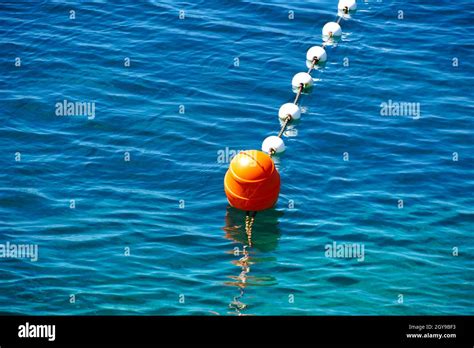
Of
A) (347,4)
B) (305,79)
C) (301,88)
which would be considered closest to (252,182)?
(301,88)

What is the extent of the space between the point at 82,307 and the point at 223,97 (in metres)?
9.63

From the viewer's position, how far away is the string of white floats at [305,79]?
21.4m

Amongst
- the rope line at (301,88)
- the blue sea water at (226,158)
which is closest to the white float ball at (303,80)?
the rope line at (301,88)

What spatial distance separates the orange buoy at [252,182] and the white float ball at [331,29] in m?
9.64

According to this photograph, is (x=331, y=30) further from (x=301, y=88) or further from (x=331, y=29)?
(x=301, y=88)

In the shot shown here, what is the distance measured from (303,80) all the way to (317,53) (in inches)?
65.3

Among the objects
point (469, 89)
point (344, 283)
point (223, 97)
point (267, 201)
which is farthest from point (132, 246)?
point (469, 89)

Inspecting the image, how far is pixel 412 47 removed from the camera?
89.3 ft

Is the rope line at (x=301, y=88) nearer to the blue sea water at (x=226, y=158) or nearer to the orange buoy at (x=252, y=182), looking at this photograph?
the blue sea water at (x=226, y=158)

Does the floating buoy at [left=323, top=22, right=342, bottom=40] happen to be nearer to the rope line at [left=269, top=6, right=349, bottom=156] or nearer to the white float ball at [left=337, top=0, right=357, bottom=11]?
the rope line at [left=269, top=6, right=349, bottom=156]

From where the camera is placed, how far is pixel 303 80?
24.5 meters

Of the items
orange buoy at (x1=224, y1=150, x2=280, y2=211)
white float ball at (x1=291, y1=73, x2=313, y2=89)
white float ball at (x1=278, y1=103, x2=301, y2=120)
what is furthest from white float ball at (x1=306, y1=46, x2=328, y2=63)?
orange buoy at (x1=224, y1=150, x2=280, y2=211)

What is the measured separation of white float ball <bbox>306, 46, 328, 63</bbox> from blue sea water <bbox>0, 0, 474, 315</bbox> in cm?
40

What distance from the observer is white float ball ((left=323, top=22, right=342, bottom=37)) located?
2714cm
